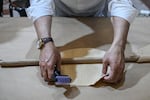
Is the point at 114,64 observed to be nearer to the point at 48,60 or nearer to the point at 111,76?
the point at 111,76

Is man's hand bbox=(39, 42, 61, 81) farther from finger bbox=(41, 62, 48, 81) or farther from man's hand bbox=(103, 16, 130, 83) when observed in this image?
man's hand bbox=(103, 16, 130, 83)

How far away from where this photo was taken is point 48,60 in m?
0.76

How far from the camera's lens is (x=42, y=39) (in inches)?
32.3

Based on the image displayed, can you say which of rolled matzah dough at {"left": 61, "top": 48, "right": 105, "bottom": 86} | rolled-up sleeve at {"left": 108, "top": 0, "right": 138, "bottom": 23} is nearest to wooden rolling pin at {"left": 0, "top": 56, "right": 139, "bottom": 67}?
rolled matzah dough at {"left": 61, "top": 48, "right": 105, "bottom": 86}

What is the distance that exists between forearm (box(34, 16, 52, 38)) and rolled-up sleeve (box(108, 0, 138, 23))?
0.75 feet

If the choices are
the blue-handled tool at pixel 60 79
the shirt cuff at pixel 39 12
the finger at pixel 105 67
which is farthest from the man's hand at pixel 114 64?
the shirt cuff at pixel 39 12

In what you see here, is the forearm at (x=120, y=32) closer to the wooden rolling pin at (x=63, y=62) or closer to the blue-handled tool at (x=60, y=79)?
the wooden rolling pin at (x=63, y=62)

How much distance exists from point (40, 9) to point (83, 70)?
0.80 feet

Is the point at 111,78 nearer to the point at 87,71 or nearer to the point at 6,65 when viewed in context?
the point at 87,71

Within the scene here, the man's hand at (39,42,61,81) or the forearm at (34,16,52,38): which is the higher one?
the forearm at (34,16,52,38)

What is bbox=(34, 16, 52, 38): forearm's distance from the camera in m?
0.84

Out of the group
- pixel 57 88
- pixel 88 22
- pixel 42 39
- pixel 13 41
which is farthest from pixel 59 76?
pixel 88 22

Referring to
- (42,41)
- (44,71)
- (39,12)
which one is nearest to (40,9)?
(39,12)

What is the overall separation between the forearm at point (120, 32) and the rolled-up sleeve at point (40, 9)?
216mm
